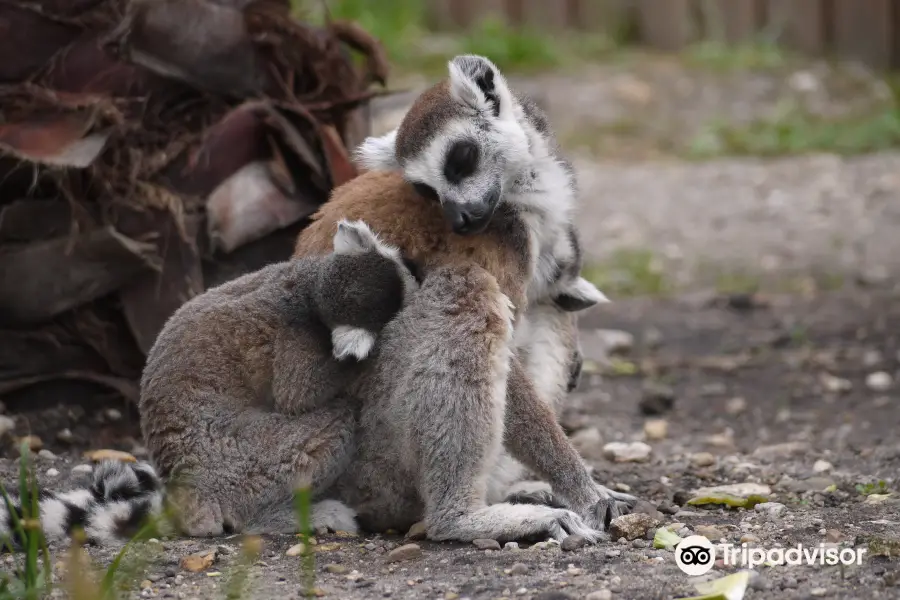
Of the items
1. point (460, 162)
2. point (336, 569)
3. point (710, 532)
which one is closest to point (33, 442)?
point (336, 569)

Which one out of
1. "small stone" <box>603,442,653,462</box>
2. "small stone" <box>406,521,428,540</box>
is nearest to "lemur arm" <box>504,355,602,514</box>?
"small stone" <box>406,521,428,540</box>

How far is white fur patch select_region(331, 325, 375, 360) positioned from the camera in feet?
14.4

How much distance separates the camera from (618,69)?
13820 millimetres

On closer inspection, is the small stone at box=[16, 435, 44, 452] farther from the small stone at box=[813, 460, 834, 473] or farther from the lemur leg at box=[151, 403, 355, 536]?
the small stone at box=[813, 460, 834, 473]

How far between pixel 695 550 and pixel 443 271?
135cm

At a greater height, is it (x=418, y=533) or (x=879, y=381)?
(x=418, y=533)

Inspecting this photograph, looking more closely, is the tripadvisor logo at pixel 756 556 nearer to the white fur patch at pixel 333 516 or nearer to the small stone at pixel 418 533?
the small stone at pixel 418 533

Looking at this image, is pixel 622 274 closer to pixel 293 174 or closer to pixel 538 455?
pixel 293 174

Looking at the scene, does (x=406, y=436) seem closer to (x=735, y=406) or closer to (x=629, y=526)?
(x=629, y=526)

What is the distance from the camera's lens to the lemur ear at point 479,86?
16.3 ft

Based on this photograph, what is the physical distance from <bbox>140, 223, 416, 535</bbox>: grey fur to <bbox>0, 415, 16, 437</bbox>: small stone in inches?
49.5

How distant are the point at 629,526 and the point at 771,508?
69cm

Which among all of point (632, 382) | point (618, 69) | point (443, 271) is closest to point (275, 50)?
point (443, 271)

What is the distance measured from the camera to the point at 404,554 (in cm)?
426
